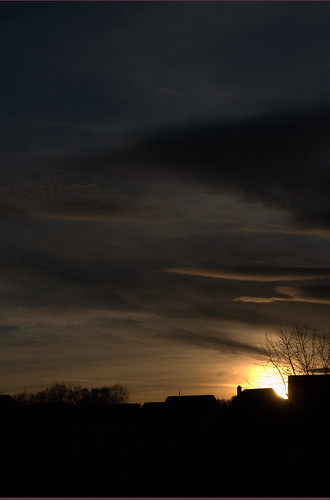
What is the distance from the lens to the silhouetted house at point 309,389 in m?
55.2

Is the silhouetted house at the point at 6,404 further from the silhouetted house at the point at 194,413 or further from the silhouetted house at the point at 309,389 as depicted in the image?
the silhouetted house at the point at 309,389

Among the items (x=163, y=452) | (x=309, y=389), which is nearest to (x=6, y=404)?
(x=163, y=452)

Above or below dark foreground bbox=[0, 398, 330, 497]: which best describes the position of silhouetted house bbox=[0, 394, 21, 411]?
above

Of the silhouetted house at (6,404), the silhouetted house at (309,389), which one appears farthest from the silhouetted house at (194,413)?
the silhouetted house at (309,389)

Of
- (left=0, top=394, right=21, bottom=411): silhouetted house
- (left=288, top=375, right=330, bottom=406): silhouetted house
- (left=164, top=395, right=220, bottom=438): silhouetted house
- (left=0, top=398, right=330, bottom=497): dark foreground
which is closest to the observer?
(left=0, top=398, right=330, bottom=497): dark foreground

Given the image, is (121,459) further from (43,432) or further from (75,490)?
(75,490)

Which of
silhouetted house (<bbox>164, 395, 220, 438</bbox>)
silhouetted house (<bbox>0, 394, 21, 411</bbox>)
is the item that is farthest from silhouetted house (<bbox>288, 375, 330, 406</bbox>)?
silhouetted house (<bbox>0, 394, 21, 411</bbox>)

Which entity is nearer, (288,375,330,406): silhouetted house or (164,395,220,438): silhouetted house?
(288,375,330,406): silhouetted house

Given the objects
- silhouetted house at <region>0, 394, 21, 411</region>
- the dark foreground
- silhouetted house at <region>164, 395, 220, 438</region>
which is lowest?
the dark foreground

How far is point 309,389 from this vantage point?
56031 millimetres

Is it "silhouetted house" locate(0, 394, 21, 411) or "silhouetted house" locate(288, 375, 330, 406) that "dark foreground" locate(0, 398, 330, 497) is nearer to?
"silhouetted house" locate(0, 394, 21, 411)

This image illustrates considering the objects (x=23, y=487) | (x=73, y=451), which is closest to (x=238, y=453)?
(x=23, y=487)

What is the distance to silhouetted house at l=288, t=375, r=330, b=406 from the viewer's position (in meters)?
55.2

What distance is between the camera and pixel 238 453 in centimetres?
5169
